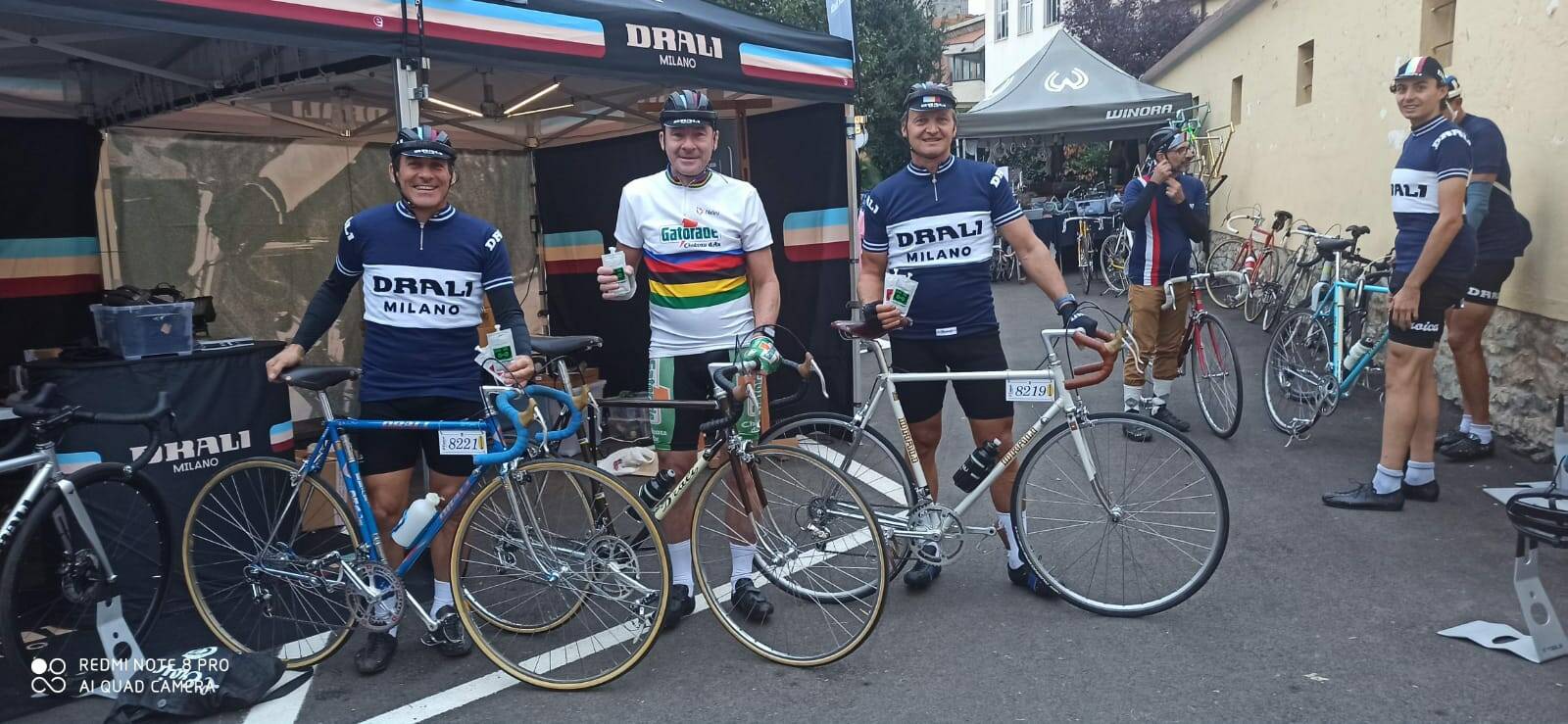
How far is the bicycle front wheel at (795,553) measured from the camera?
3494 mm

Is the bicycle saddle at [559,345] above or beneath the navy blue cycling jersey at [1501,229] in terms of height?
beneath

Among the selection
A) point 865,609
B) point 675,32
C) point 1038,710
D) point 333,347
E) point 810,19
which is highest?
point 810,19

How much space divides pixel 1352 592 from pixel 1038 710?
1.64m

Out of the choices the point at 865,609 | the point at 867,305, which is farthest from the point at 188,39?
the point at 865,609

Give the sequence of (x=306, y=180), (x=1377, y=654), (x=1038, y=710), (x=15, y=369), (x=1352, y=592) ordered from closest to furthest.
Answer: (x=1038, y=710) → (x=1377, y=654) → (x=15, y=369) → (x=1352, y=592) → (x=306, y=180)

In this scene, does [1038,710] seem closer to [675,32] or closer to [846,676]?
[846,676]

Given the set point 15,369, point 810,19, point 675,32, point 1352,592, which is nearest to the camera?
point 15,369

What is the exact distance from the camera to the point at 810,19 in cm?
2381

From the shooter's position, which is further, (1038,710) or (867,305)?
(867,305)

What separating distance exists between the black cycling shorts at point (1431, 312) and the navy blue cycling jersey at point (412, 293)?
415 cm

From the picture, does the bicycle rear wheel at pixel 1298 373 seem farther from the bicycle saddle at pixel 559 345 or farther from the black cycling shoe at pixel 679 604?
the bicycle saddle at pixel 559 345

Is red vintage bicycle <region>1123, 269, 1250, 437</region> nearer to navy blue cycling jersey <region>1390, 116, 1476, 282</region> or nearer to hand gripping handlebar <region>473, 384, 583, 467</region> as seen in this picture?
navy blue cycling jersey <region>1390, 116, 1476, 282</region>

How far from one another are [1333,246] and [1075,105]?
9.71 metres

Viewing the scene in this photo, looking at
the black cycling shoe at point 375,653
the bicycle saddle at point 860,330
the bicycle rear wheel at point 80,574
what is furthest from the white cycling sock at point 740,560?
the bicycle rear wheel at point 80,574
